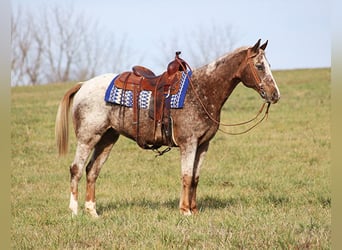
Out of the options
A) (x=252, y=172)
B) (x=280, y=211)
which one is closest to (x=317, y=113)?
(x=252, y=172)

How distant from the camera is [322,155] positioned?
1277 centimetres

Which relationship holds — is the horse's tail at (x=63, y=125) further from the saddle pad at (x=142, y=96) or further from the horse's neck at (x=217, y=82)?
the horse's neck at (x=217, y=82)

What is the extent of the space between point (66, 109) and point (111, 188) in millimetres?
2543

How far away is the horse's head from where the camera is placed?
6.46 m

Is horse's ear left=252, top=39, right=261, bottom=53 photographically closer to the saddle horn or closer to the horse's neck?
the horse's neck

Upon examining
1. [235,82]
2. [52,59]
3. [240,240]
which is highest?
[235,82]

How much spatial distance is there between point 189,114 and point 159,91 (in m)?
0.59

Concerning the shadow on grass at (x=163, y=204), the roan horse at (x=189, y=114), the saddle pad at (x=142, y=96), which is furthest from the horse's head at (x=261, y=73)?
the shadow on grass at (x=163, y=204)

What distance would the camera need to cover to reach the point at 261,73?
21.4ft

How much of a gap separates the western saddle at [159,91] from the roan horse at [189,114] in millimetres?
106

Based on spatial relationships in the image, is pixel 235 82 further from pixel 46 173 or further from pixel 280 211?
pixel 46 173

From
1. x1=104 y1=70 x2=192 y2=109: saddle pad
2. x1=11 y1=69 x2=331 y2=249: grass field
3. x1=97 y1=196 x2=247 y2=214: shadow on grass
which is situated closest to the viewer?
x1=11 y1=69 x2=331 y2=249: grass field

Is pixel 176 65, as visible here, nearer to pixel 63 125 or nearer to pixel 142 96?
pixel 142 96

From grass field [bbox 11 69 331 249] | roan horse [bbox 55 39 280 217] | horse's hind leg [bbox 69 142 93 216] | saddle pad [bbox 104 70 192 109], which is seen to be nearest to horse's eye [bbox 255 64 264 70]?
roan horse [bbox 55 39 280 217]
